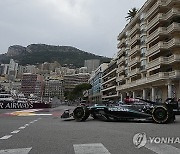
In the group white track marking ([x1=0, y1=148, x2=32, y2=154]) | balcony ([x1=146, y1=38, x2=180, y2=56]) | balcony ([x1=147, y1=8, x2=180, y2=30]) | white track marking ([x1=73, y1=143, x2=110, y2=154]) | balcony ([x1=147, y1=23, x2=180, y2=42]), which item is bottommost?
white track marking ([x1=0, y1=148, x2=32, y2=154])

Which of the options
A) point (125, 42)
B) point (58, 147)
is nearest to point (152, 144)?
point (58, 147)

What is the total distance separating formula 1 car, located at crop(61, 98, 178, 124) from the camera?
1341 centimetres

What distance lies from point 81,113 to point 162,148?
29.5 ft

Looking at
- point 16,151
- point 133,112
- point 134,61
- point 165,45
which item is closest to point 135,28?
point 134,61

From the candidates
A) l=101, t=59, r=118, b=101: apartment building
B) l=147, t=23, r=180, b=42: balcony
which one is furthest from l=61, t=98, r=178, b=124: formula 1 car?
l=101, t=59, r=118, b=101: apartment building

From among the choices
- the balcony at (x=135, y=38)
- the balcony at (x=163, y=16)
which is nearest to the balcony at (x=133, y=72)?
the balcony at (x=135, y=38)

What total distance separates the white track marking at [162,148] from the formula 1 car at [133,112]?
674 cm

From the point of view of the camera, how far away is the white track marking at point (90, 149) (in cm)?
591

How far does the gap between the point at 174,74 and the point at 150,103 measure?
3062 centimetres

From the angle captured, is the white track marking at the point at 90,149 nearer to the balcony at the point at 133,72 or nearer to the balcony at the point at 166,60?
the balcony at the point at 166,60

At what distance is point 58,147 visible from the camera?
6559 mm

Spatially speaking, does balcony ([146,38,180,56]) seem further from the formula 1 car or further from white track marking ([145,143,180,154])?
white track marking ([145,143,180,154])

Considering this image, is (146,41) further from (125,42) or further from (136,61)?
(125,42)

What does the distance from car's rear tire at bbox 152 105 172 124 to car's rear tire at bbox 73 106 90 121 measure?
3.37m
